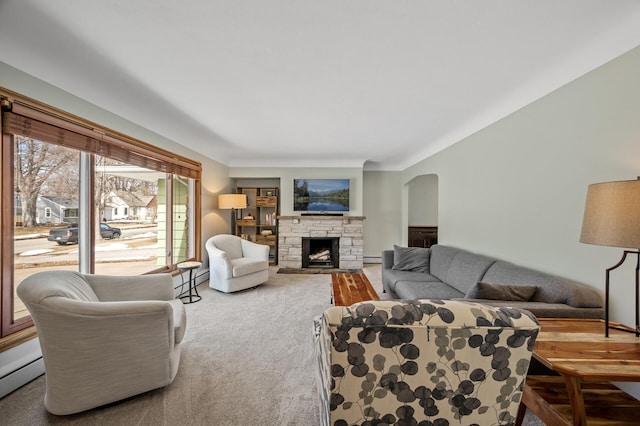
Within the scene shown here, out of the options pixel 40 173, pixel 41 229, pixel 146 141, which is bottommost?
pixel 41 229

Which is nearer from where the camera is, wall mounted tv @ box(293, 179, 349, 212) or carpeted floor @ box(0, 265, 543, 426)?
carpeted floor @ box(0, 265, 543, 426)

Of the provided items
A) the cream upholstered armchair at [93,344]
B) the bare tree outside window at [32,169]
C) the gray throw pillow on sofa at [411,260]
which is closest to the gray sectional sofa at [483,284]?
the gray throw pillow on sofa at [411,260]

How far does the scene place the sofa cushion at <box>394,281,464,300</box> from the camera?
101 inches

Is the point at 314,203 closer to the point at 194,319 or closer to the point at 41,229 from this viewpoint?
the point at 194,319

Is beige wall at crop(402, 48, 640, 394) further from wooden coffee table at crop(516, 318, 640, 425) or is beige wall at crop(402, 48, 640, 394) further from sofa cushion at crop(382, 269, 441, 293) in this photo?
sofa cushion at crop(382, 269, 441, 293)

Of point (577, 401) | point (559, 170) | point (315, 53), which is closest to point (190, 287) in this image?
point (315, 53)

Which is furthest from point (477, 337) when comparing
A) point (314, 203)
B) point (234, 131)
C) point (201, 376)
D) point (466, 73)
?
point (314, 203)

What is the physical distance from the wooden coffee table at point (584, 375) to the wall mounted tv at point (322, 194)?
4.38 meters

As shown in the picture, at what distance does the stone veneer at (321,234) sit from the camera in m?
5.68

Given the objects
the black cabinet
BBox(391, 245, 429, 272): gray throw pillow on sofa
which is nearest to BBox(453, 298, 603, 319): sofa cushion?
BBox(391, 245, 429, 272): gray throw pillow on sofa

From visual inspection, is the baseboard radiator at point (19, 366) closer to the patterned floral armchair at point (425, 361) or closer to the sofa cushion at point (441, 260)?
the patterned floral armchair at point (425, 361)

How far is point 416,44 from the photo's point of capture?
1781 mm

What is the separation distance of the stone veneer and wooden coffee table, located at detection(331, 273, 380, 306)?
6.92 ft

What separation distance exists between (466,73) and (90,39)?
2.82m
